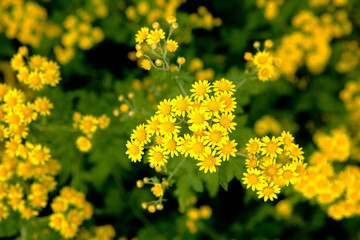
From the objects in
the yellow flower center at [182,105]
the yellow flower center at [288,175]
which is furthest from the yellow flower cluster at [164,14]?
the yellow flower center at [288,175]

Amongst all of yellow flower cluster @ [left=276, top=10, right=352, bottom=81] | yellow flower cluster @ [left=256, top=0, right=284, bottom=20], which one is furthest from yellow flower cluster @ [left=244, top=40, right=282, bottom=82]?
yellow flower cluster @ [left=256, top=0, right=284, bottom=20]

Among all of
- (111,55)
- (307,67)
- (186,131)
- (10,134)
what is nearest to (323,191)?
(186,131)

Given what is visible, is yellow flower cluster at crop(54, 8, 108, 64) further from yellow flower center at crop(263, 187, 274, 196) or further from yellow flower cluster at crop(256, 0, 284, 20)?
yellow flower center at crop(263, 187, 274, 196)

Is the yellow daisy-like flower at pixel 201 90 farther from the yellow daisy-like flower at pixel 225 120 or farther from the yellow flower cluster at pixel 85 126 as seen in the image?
the yellow flower cluster at pixel 85 126

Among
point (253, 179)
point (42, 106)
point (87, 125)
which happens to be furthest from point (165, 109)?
point (42, 106)

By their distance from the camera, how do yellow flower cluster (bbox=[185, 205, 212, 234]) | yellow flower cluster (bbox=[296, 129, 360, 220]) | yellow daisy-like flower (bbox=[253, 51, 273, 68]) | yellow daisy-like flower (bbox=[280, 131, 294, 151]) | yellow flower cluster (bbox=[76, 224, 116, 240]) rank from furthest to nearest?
1. yellow flower cluster (bbox=[185, 205, 212, 234])
2. yellow flower cluster (bbox=[76, 224, 116, 240])
3. yellow flower cluster (bbox=[296, 129, 360, 220])
4. yellow daisy-like flower (bbox=[253, 51, 273, 68])
5. yellow daisy-like flower (bbox=[280, 131, 294, 151])
